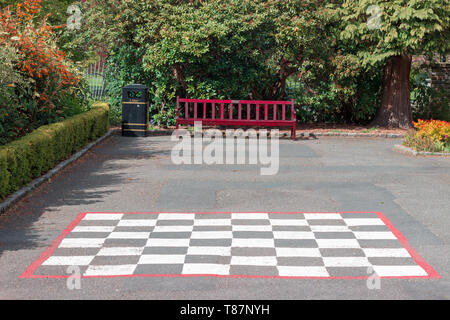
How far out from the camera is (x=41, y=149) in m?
11.0

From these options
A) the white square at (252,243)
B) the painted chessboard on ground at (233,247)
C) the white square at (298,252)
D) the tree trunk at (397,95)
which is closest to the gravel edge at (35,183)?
the painted chessboard on ground at (233,247)

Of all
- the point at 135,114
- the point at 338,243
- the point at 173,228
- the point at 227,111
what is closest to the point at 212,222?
the point at 173,228

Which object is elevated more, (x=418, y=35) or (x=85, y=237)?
(x=418, y=35)

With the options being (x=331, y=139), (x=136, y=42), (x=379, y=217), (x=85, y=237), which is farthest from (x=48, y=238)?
(x=136, y=42)

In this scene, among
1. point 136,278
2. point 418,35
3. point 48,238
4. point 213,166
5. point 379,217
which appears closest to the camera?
point 136,278

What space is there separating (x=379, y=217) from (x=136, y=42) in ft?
44.2

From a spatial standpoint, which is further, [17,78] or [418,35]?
[418,35]

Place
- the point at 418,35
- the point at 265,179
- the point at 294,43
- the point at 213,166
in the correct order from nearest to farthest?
the point at 265,179, the point at 213,166, the point at 418,35, the point at 294,43

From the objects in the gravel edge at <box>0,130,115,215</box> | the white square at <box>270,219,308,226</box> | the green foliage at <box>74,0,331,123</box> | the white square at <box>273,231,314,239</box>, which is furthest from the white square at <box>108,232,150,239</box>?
the green foliage at <box>74,0,331,123</box>

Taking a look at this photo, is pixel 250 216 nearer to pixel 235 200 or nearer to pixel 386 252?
pixel 235 200

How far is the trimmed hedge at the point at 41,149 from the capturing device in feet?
30.4

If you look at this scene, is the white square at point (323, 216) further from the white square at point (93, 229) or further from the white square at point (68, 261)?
the white square at point (68, 261)

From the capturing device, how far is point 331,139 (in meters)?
18.4

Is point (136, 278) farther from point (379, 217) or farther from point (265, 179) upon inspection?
point (265, 179)
